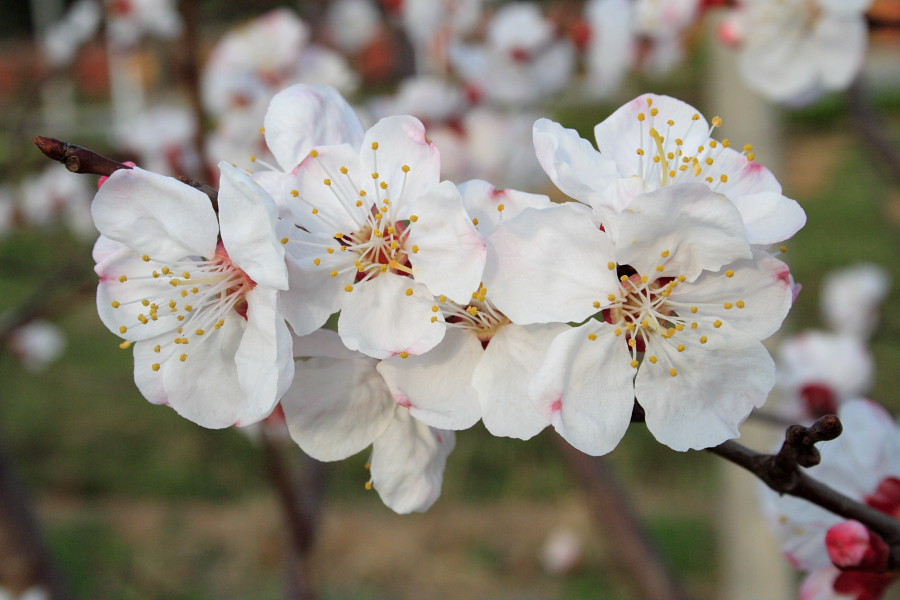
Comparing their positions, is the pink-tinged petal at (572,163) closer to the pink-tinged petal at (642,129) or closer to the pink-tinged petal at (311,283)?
the pink-tinged petal at (642,129)

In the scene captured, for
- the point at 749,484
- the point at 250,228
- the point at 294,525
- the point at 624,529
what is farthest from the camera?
the point at 749,484

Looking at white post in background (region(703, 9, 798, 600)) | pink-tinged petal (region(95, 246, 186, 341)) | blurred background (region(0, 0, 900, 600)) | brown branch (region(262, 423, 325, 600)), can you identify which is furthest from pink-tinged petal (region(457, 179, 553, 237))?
white post in background (region(703, 9, 798, 600))

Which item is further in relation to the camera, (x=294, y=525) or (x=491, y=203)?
(x=294, y=525)

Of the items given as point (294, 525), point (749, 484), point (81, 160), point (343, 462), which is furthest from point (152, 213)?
point (343, 462)

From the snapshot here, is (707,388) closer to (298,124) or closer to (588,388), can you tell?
(588,388)

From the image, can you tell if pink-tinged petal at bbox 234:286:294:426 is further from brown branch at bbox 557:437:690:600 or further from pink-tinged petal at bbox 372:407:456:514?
brown branch at bbox 557:437:690:600

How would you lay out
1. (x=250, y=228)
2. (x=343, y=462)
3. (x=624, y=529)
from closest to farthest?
(x=250, y=228) → (x=624, y=529) → (x=343, y=462)

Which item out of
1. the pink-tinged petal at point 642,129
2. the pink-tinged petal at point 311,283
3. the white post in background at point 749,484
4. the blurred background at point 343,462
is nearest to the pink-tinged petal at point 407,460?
the pink-tinged petal at point 311,283

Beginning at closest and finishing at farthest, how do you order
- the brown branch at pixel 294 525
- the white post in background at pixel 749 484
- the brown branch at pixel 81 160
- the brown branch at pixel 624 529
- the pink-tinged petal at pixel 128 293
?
the brown branch at pixel 81 160, the pink-tinged petal at pixel 128 293, the brown branch at pixel 294 525, the brown branch at pixel 624 529, the white post in background at pixel 749 484
